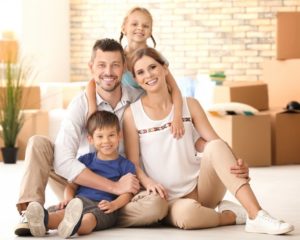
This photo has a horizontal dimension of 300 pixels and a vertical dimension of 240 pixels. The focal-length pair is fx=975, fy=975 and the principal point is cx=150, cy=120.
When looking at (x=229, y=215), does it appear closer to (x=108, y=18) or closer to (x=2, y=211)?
(x=2, y=211)

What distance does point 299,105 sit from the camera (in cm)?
758

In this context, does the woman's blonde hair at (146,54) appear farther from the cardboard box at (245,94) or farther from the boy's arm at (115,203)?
the cardboard box at (245,94)

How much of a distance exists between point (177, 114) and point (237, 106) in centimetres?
307

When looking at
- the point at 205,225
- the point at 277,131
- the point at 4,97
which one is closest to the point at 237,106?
the point at 277,131

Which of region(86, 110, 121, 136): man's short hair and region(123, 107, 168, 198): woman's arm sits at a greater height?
region(86, 110, 121, 136): man's short hair

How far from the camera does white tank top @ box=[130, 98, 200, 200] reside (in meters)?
4.21

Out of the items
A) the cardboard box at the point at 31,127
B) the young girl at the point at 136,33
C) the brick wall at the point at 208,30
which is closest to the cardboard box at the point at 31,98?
the cardboard box at the point at 31,127

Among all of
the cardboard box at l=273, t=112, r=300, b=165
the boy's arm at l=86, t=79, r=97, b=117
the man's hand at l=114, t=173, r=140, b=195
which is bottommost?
the cardboard box at l=273, t=112, r=300, b=165

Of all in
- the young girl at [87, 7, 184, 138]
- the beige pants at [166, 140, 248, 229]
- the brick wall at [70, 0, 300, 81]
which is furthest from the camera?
the brick wall at [70, 0, 300, 81]

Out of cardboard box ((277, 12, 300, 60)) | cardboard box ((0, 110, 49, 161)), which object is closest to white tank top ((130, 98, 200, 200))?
cardboard box ((277, 12, 300, 60))

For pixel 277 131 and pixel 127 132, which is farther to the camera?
pixel 277 131

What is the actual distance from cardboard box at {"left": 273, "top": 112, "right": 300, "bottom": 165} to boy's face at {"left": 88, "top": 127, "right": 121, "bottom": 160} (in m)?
3.57

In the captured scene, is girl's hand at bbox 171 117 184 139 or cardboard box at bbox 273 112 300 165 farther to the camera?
cardboard box at bbox 273 112 300 165

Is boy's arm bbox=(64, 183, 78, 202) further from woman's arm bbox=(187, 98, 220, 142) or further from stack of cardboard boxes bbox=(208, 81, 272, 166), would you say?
stack of cardboard boxes bbox=(208, 81, 272, 166)
